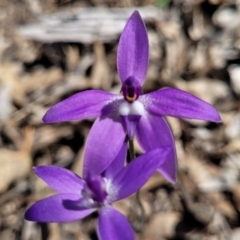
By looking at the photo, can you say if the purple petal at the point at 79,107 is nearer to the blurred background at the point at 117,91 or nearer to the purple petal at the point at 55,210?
the purple petal at the point at 55,210

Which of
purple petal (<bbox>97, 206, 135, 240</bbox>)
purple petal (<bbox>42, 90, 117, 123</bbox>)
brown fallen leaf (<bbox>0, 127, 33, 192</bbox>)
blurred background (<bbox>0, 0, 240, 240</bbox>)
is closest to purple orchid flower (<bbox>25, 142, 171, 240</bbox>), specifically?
purple petal (<bbox>97, 206, 135, 240</bbox>)

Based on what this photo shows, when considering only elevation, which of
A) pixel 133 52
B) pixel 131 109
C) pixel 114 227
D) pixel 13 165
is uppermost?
pixel 133 52

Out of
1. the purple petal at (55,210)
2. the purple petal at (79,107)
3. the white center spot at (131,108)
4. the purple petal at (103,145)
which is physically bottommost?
the purple petal at (55,210)

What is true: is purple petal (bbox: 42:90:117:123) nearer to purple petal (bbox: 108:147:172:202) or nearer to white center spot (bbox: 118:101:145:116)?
white center spot (bbox: 118:101:145:116)

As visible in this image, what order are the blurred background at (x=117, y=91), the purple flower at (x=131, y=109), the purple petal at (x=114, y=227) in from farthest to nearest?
the blurred background at (x=117, y=91) < the purple flower at (x=131, y=109) < the purple petal at (x=114, y=227)

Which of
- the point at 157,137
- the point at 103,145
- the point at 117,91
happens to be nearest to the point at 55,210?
the point at 103,145

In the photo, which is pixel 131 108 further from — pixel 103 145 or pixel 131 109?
pixel 103 145

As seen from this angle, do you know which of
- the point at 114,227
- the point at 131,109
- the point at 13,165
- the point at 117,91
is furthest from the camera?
the point at 117,91

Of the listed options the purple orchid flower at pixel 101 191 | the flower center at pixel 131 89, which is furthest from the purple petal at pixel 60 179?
the flower center at pixel 131 89
